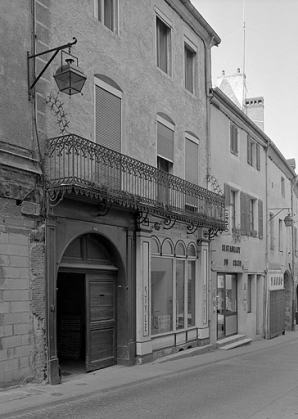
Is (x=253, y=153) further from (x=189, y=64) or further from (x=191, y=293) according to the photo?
(x=191, y=293)

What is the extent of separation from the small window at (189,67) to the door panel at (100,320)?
696 centimetres

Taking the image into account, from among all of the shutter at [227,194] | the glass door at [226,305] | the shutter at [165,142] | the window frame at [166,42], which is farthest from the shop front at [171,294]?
the window frame at [166,42]

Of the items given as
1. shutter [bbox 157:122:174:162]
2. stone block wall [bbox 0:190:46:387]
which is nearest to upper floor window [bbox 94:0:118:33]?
shutter [bbox 157:122:174:162]

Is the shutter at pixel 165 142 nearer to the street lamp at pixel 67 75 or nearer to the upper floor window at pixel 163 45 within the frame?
the upper floor window at pixel 163 45

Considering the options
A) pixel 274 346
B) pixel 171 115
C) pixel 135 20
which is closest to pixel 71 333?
pixel 171 115

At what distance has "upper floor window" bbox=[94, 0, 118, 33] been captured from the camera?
12.4m

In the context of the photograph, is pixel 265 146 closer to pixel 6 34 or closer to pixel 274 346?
pixel 274 346

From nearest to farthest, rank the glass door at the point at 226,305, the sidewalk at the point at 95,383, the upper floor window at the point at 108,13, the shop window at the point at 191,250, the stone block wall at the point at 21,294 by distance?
the sidewalk at the point at 95,383, the stone block wall at the point at 21,294, the upper floor window at the point at 108,13, the shop window at the point at 191,250, the glass door at the point at 226,305

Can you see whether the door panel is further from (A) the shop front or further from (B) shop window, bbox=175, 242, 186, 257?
(B) shop window, bbox=175, 242, 186, 257

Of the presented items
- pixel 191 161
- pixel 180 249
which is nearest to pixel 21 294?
pixel 180 249

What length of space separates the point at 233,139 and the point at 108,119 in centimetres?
876

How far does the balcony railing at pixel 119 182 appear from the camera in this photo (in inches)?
400

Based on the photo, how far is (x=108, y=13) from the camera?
1273cm

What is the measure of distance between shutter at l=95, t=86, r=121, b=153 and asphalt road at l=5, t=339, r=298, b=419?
199 inches
